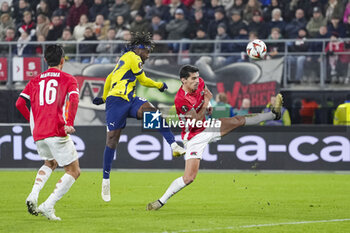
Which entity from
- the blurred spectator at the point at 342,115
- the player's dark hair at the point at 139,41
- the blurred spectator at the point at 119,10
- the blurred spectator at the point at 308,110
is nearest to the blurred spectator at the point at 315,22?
the blurred spectator at the point at 308,110

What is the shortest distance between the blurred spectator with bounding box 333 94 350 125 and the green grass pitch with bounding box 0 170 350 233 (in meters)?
1.42

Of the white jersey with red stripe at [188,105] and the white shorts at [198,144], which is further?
the white jersey with red stripe at [188,105]

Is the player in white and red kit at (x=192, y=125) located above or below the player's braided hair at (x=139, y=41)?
below

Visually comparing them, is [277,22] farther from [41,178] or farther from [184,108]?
[41,178]

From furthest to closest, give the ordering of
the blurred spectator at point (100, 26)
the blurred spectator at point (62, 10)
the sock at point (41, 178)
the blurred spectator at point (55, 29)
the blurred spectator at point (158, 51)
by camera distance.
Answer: the blurred spectator at point (62, 10)
the blurred spectator at point (55, 29)
the blurred spectator at point (100, 26)
the blurred spectator at point (158, 51)
the sock at point (41, 178)

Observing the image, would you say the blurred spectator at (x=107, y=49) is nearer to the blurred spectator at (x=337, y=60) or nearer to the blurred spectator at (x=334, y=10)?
the blurred spectator at (x=337, y=60)

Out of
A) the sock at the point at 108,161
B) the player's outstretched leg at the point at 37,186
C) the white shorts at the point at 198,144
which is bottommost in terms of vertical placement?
the sock at the point at 108,161

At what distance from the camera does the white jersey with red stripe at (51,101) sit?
8359 millimetres

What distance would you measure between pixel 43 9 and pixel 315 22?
7.69m

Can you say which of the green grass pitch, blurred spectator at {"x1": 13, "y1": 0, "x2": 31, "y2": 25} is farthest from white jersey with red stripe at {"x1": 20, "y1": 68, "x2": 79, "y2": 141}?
blurred spectator at {"x1": 13, "y1": 0, "x2": 31, "y2": 25}

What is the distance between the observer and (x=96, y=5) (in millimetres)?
20766

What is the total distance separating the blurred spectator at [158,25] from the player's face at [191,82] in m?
9.64

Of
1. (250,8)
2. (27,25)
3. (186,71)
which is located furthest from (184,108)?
(27,25)

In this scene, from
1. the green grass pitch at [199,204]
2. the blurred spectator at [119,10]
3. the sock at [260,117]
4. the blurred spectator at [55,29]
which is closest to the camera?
the green grass pitch at [199,204]
